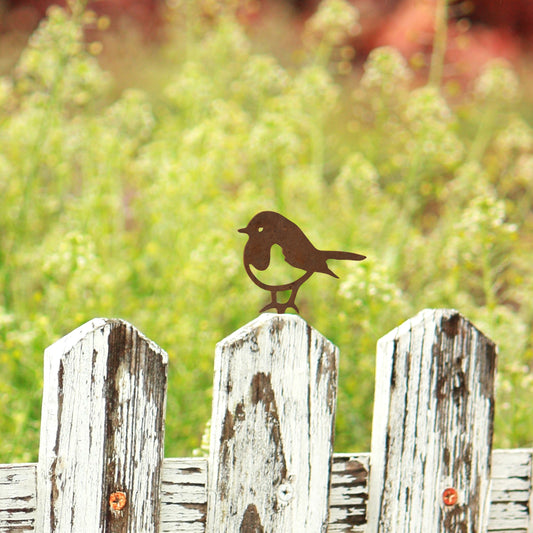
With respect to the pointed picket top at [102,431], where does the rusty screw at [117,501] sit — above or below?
below

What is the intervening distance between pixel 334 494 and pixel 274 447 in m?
0.15

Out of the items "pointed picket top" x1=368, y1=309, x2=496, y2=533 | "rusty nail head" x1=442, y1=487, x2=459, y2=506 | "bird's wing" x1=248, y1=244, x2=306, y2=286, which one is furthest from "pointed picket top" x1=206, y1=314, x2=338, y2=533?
"bird's wing" x1=248, y1=244, x2=306, y2=286

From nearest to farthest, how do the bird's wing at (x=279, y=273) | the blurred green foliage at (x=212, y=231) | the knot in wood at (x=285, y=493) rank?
the knot in wood at (x=285, y=493), the blurred green foliage at (x=212, y=231), the bird's wing at (x=279, y=273)

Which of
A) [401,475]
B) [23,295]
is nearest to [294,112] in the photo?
[23,295]

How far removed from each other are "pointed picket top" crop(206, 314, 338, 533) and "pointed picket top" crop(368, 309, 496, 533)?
0.34 feet

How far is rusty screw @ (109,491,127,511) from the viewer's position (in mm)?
1081

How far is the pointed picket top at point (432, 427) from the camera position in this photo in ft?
4.03

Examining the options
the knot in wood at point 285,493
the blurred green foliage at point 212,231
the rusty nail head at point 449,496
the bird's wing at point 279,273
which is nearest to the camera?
the knot in wood at point 285,493

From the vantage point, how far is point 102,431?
106 cm

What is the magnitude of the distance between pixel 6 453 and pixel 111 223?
1.40 m

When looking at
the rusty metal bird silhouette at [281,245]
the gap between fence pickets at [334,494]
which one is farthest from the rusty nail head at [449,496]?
the rusty metal bird silhouette at [281,245]

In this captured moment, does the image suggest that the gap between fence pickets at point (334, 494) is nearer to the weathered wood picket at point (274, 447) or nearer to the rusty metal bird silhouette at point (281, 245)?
the weathered wood picket at point (274, 447)

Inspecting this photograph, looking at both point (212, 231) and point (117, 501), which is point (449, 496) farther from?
point (212, 231)

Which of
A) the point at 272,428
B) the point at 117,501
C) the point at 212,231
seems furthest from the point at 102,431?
the point at 212,231
